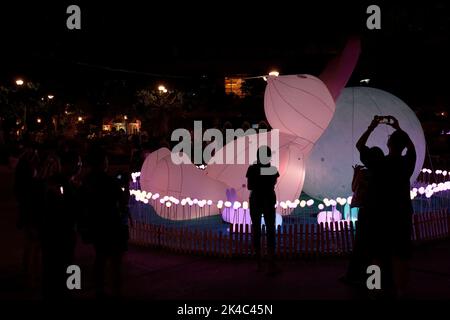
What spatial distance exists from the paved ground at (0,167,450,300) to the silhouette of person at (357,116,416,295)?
0.69 m

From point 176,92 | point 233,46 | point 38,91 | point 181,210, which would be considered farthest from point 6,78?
point 181,210

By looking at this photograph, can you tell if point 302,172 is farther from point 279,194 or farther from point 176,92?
point 176,92

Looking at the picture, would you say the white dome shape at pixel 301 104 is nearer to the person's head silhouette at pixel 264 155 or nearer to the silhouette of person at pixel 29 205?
the person's head silhouette at pixel 264 155

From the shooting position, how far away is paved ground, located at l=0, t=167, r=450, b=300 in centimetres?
632

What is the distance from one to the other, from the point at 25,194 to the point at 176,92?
1408 inches

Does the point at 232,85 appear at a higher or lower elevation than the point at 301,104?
higher

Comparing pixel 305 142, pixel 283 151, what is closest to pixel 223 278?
pixel 283 151

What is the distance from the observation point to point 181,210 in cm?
997

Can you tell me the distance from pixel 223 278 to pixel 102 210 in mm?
2324

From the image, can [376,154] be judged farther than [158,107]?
No

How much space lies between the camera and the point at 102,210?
5.50 meters

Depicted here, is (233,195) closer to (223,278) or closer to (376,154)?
(223,278)

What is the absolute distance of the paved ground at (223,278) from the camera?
632cm

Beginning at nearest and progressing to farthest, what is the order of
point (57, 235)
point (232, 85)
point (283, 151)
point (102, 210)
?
1. point (57, 235)
2. point (102, 210)
3. point (283, 151)
4. point (232, 85)
